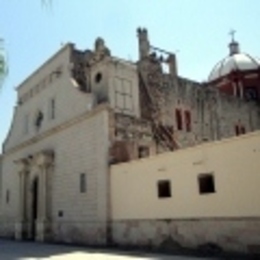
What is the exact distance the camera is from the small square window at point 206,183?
45.7 ft

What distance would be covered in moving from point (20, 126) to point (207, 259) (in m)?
20.6

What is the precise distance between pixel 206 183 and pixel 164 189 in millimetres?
2270

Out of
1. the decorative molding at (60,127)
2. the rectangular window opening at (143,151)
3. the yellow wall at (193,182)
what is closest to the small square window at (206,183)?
the yellow wall at (193,182)

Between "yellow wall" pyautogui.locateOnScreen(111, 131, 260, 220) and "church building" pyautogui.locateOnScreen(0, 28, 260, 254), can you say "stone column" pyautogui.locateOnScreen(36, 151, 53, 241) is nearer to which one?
"church building" pyautogui.locateOnScreen(0, 28, 260, 254)

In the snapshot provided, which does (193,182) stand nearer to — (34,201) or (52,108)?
(52,108)

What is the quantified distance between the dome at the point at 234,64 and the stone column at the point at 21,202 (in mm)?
19356

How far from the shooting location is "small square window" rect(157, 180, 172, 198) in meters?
15.6

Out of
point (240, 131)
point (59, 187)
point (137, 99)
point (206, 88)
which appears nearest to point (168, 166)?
point (137, 99)

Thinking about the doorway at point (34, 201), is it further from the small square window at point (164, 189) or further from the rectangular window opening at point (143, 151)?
the small square window at point (164, 189)

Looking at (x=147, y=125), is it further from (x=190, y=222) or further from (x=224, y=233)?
(x=224, y=233)

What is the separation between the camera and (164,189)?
15.9 m

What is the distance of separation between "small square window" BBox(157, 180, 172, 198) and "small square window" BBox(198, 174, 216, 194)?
1.69m

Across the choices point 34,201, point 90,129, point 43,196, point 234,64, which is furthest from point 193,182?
point 234,64

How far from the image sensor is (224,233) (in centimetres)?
1309
